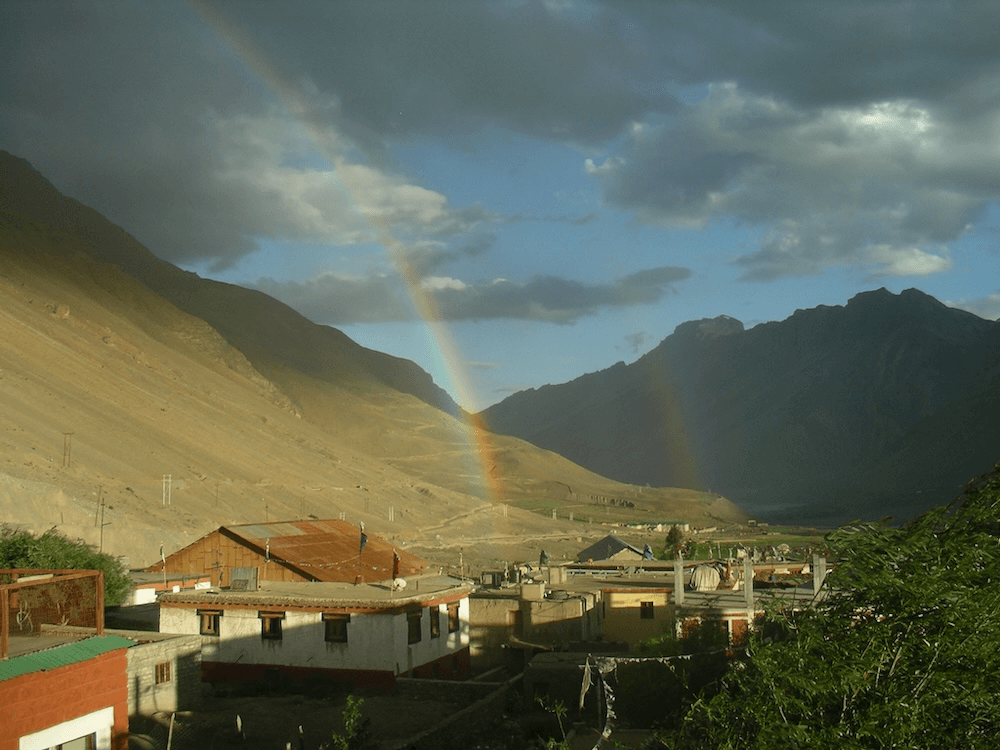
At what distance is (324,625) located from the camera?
27.3m

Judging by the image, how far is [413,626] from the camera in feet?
90.6

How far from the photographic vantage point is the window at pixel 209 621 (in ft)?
93.2

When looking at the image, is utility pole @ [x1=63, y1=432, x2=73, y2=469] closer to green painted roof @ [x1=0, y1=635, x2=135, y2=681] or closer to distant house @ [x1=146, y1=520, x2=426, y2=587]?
distant house @ [x1=146, y1=520, x2=426, y2=587]

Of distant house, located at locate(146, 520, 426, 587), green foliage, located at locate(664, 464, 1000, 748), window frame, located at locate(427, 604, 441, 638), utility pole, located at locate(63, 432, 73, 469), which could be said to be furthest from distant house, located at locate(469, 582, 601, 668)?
utility pole, located at locate(63, 432, 73, 469)

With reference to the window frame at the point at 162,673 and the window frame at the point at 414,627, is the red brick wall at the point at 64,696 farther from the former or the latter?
the window frame at the point at 414,627

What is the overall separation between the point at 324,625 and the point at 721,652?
1273cm

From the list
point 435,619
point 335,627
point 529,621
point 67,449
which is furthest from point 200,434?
point 335,627

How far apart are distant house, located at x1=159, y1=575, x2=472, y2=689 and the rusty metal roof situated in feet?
13.3

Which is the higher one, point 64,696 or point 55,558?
point 55,558

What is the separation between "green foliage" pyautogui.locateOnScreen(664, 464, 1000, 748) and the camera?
7.28 metres

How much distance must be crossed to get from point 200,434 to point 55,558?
199 ft

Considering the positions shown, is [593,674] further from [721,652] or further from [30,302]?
[30,302]

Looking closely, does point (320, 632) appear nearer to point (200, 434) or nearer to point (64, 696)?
point (64, 696)

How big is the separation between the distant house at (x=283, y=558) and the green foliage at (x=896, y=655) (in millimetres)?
24957
